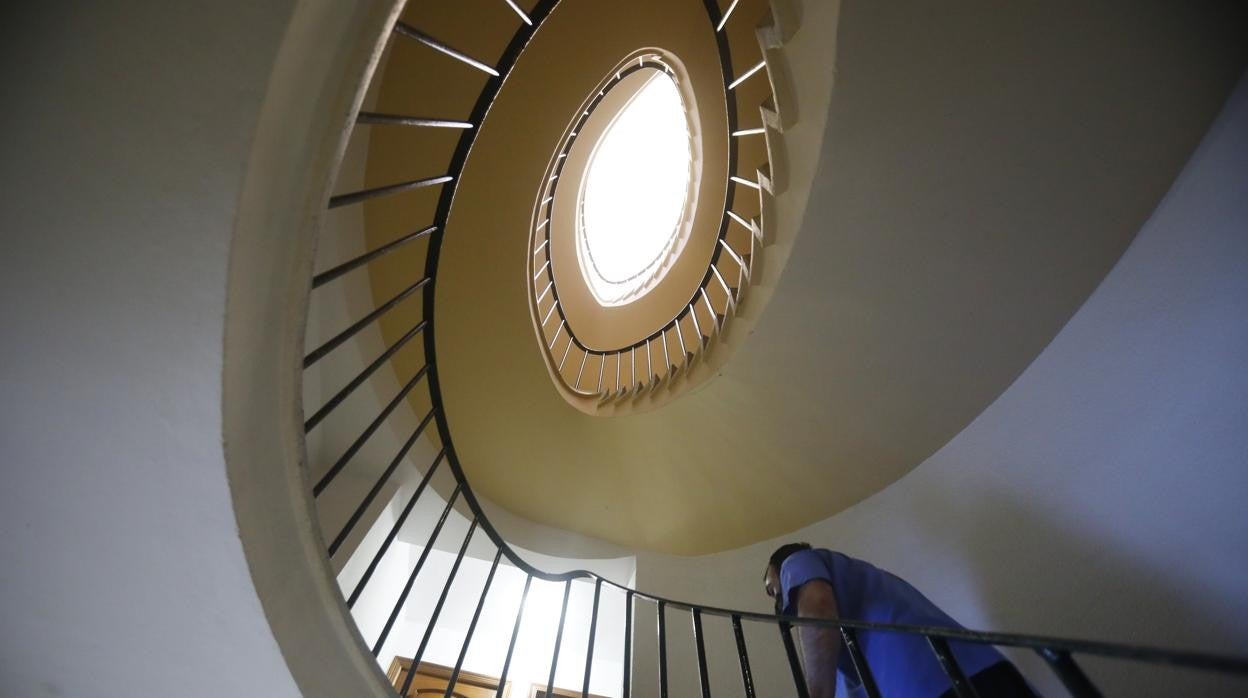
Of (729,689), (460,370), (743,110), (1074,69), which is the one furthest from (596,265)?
(1074,69)

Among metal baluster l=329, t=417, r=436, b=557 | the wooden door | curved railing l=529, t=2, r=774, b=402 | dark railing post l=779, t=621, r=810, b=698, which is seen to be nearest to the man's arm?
dark railing post l=779, t=621, r=810, b=698

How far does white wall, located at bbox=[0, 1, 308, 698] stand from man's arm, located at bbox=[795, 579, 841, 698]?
1694mm

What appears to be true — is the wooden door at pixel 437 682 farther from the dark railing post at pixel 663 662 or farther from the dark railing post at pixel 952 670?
the dark railing post at pixel 952 670

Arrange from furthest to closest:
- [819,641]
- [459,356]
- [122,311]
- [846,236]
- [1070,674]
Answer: [459,356] < [846,236] < [819,641] < [122,311] < [1070,674]

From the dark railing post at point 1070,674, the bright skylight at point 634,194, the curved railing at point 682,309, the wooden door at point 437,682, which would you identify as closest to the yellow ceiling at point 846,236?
the curved railing at point 682,309

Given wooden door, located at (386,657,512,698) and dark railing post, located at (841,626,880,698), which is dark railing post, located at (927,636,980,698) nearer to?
dark railing post, located at (841,626,880,698)

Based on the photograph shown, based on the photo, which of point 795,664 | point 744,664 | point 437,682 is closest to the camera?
point 795,664

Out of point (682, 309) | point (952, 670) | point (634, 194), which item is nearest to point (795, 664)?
point (952, 670)

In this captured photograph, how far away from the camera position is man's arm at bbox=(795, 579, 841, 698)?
6.00ft

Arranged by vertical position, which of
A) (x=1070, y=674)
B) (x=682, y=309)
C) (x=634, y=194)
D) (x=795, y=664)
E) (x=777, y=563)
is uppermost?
(x=634, y=194)

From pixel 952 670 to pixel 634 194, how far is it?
8239mm

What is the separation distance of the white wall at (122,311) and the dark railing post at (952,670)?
5.12 feet

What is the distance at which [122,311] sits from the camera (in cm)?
108

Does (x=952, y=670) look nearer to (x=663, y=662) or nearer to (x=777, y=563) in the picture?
(x=663, y=662)
